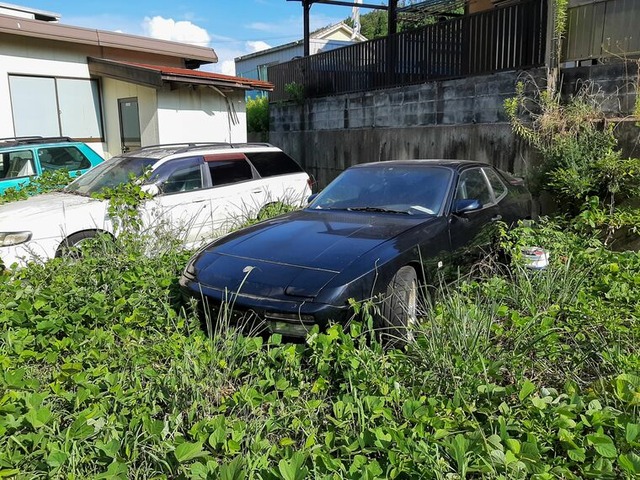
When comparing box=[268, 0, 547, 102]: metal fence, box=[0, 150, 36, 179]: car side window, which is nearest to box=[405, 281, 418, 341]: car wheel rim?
box=[268, 0, 547, 102]: metal fence

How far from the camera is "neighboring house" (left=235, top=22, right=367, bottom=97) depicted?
2374 cm

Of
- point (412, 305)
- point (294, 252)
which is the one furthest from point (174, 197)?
point (412, 305)

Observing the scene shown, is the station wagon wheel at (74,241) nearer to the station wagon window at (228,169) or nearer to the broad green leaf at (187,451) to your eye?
the station wagon window at (228,169)

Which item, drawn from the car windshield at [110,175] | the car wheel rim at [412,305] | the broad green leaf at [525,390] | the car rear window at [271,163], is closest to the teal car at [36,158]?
the car windshield at [110,175]

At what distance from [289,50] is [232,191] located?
19.4 meters

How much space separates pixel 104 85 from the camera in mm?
11906

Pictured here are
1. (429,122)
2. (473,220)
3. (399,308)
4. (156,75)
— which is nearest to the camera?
(399,308)

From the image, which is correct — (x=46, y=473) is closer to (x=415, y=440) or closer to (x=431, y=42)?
(x=415, y=440)

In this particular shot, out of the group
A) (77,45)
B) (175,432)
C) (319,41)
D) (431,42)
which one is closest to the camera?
(175,432)

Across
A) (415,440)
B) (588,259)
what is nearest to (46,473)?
(415,440)

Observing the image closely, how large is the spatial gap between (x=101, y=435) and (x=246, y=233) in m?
2.34

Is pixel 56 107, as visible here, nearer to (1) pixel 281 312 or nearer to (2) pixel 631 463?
(1) pixel 281 312

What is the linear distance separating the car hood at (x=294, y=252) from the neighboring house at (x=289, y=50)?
59.4ft

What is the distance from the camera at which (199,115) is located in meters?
11.7
